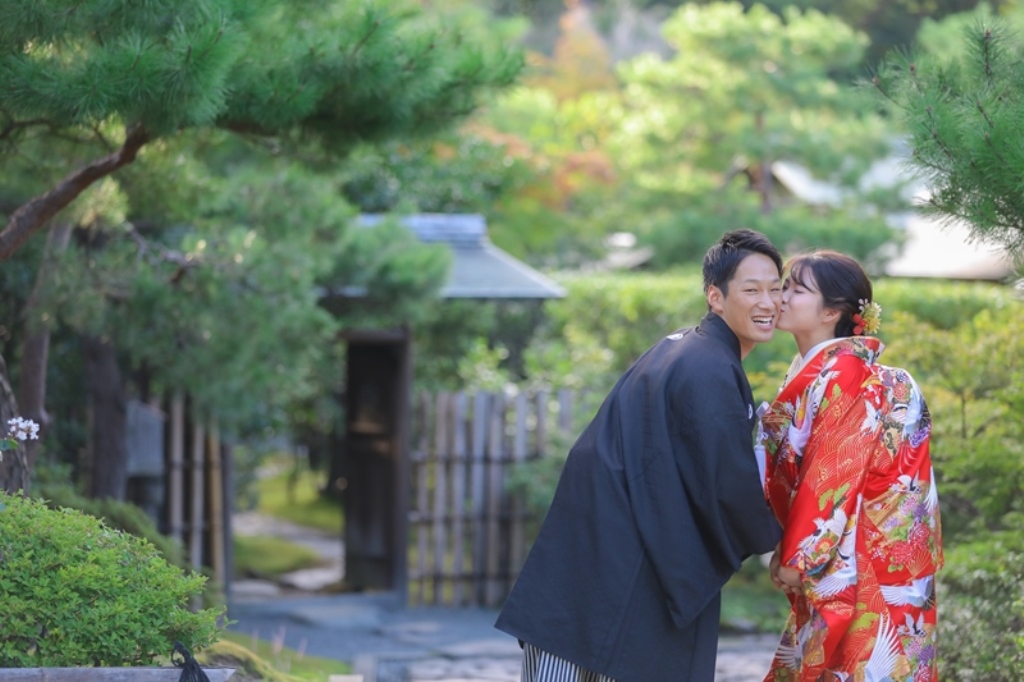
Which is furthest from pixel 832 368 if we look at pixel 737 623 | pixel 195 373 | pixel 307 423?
pixel 307 423

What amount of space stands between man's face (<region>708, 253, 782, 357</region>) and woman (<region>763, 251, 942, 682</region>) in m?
0.22

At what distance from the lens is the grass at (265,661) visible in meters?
4.55

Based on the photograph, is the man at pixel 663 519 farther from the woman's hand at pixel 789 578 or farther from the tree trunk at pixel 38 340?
the tree trunk at pixel 38 340

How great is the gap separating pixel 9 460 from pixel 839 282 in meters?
3.22

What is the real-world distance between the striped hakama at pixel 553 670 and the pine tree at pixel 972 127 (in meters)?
1.89

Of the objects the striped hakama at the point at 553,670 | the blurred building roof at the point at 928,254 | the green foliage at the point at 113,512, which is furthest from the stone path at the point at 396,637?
the blurred building roof at the point at 928,254

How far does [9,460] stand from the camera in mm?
4746

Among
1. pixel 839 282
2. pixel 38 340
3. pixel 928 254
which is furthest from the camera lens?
pixel 928 254

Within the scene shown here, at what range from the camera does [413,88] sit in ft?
15.9

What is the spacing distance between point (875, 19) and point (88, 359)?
687 inches

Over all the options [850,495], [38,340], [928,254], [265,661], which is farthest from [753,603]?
[928,254]

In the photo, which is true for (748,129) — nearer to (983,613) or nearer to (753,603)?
(753,603)

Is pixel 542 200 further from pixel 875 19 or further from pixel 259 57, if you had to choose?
pixel 259 57

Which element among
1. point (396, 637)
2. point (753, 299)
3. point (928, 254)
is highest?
point (928, 254)
